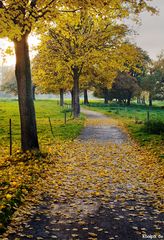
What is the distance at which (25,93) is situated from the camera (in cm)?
1500

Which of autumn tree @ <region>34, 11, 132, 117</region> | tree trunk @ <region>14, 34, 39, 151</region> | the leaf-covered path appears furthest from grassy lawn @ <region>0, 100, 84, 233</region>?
autumn tree @ <region>34, 11, 132, 117</region>

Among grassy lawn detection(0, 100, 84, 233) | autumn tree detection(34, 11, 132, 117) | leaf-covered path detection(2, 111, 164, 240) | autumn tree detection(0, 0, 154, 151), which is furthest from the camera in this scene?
autumn tree detection(34, 11, 132, 117)

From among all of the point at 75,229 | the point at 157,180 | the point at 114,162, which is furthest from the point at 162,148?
the point at 75,229

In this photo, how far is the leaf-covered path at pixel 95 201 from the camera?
22.4ft

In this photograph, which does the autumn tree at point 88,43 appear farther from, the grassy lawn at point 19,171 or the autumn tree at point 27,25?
the autumn tree at point 27,25

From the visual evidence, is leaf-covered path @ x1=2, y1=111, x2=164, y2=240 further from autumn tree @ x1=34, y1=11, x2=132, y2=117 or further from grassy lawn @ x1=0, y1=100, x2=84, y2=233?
autumn tree @ x1=34, y1=11, x2=132, y2=117

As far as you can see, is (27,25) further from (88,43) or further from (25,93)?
(88,43)

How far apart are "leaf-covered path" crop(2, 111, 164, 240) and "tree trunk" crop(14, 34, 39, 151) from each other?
1.50 meters

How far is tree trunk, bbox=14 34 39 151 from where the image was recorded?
14.7 meters

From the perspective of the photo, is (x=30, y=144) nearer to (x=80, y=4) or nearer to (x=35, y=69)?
(x=80, y=4)

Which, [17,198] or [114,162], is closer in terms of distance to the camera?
[17,198]

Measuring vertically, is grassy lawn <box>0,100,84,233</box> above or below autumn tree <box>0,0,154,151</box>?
below

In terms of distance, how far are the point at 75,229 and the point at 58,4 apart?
10.7m

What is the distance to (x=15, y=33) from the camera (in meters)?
12.8
